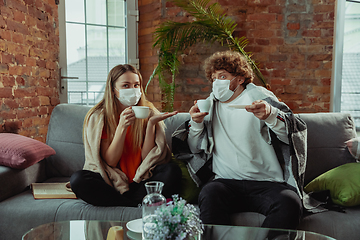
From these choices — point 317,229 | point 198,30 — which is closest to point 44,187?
point 317,229

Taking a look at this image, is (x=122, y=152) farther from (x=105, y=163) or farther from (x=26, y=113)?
(x=26, y=113)

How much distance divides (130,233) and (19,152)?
97 cm

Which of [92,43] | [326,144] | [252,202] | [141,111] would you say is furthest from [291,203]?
[92,43]

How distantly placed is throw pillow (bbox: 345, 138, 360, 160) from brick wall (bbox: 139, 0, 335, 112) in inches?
54.1

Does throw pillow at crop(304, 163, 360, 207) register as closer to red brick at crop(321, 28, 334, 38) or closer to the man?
the man

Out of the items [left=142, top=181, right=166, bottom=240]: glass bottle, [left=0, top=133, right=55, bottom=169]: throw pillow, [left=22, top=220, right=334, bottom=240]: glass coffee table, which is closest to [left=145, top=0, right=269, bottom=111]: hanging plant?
[left=0, top=133, right=55, bottom=169]: throw pillow

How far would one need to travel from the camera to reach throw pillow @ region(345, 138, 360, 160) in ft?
5.96

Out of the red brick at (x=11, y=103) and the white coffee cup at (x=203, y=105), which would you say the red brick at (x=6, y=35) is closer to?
the red brick at (x=11, y=103)

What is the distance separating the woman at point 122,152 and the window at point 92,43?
1.52 metres

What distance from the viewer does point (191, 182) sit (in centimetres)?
178

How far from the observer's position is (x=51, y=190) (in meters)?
1.75

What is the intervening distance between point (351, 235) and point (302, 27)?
7.36 feet

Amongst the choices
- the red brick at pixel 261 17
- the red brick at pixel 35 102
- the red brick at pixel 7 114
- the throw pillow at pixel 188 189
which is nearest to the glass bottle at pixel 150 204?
the throw pillow at pixel 188 189

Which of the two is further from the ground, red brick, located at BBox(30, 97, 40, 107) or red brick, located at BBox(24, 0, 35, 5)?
red brick, located at BBox(24, 0, 35, 5)
